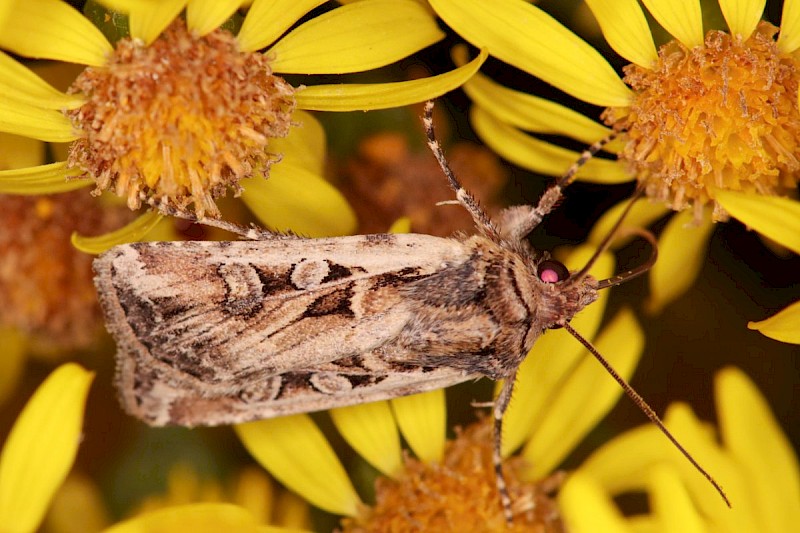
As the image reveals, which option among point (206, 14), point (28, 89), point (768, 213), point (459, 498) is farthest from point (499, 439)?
point (28, 89)

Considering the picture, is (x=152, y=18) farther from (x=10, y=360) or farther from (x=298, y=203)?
(x=10, y=360)

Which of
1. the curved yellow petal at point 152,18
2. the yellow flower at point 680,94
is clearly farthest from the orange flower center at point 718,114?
the curved yellow petal at point 152,18

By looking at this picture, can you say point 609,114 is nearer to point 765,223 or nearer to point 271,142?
point 765,223

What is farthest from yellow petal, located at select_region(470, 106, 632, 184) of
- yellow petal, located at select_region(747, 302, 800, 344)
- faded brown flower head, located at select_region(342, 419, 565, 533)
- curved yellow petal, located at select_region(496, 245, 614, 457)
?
faded brown flower head, located at select_region(342, 419, 565, 533)

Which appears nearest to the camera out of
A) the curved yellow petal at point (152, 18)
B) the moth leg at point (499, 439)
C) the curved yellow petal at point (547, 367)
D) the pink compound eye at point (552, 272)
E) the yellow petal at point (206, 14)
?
the curved yellow petal at point (152, 18)

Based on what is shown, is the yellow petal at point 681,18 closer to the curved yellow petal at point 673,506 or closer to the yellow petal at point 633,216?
the yellow petal at point 633,216
